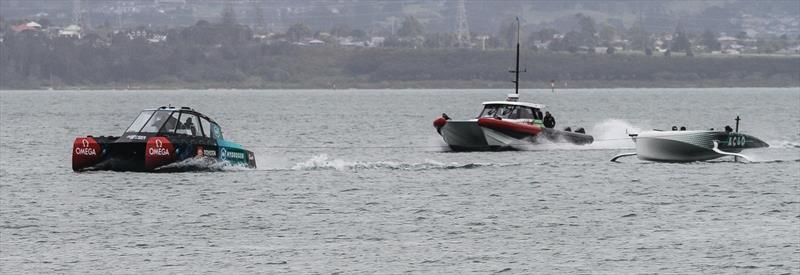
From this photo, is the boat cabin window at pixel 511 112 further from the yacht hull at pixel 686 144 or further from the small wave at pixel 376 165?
the yacht hull at pixel 686 144

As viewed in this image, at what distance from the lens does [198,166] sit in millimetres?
63344

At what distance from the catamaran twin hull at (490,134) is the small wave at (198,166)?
19.0 meters

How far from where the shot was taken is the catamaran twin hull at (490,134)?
81.4 meters

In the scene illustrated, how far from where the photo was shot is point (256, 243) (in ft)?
149

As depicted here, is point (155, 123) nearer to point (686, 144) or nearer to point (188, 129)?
point (188, 129)

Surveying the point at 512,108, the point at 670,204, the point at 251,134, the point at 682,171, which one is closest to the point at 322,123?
the point at 251,134

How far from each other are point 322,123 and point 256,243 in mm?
108848

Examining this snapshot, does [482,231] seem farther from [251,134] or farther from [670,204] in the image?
[251,134]

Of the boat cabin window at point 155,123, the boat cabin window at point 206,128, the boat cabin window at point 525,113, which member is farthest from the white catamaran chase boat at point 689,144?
the boat cabin window at point 155,123

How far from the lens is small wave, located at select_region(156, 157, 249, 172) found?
62072 millimetres

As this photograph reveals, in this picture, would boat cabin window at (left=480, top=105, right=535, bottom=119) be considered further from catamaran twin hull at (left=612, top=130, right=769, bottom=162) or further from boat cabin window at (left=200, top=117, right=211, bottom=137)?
boat cabin window at (left=200, top=117, right=211, bottom=137)

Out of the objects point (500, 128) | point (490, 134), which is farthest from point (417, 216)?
point (490, 134)

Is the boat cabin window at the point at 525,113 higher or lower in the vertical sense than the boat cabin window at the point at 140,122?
lower

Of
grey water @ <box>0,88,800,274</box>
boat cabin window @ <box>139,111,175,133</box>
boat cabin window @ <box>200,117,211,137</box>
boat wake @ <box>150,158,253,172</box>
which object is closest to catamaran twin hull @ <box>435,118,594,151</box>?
grey water @ <box>0,88,800,274</box>
